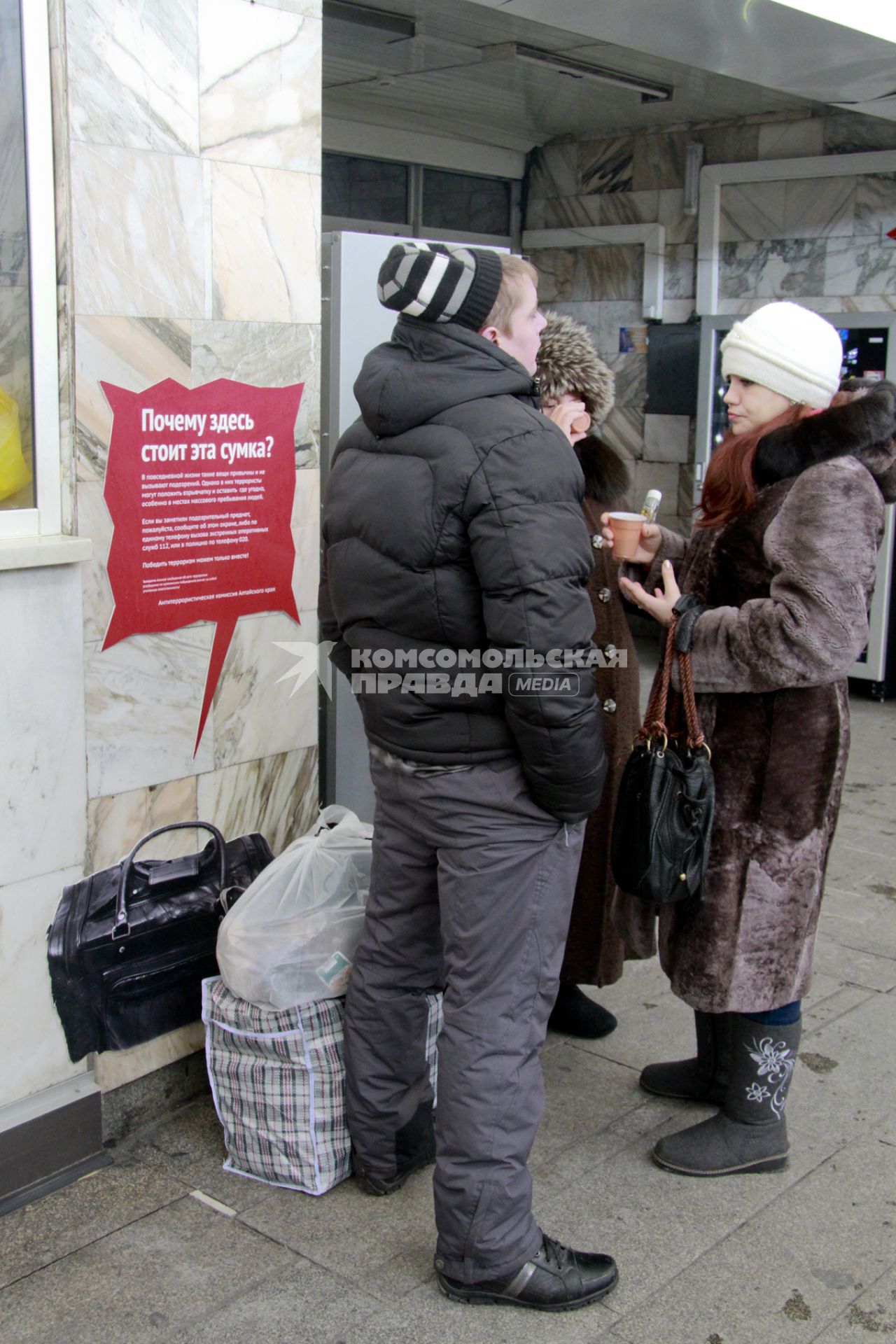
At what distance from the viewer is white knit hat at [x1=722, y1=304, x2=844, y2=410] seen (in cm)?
257

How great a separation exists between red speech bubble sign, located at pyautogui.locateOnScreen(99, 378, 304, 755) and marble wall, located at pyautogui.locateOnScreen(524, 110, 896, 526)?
18.0ft

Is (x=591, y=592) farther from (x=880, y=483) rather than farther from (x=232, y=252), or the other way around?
(x=232, y=252)

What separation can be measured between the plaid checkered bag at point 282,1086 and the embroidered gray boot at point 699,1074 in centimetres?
72

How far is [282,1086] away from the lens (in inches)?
106

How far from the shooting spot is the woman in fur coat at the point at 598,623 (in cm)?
309

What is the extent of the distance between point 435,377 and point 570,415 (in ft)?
2.82

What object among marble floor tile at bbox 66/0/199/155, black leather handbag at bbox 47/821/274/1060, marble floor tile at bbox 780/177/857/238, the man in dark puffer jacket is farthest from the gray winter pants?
marble floor tile at bbox 780/177/857/238

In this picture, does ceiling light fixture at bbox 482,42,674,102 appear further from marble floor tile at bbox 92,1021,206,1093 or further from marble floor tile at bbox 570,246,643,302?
marble floor tile at bbox 92,1021,206,1093

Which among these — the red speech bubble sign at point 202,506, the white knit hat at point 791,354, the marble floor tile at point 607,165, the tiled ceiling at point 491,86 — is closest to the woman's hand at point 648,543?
the white knit hat at point 791,354

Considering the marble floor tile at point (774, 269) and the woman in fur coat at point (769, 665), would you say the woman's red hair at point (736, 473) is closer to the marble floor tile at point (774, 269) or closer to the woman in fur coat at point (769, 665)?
the woman in fur coat at point (769, 665)

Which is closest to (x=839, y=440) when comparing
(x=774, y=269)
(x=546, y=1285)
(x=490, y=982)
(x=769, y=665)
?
(x=769, y=665)

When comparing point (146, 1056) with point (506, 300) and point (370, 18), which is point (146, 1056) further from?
point (370, 18)
